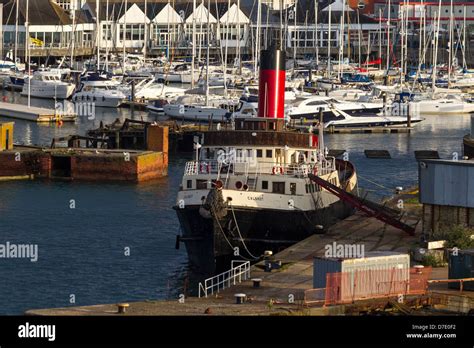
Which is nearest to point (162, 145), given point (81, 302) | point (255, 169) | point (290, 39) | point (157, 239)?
point (157, 239)

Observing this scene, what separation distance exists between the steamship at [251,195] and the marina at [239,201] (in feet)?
0.17

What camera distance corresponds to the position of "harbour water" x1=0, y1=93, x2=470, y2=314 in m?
42.9

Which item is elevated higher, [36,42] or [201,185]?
[36,42]

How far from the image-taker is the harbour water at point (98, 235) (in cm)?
4294

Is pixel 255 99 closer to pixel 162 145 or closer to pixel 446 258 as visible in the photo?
pixel 162 145

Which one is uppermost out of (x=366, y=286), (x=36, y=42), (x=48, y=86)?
(x=36, y=42)

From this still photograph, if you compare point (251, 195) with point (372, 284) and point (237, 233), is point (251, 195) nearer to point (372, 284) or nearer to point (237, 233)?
point (237, 233)

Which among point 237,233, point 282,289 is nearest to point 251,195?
point 237,233

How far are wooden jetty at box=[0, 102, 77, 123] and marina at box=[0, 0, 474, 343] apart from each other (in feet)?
0.46

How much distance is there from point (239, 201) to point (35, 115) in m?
48.4

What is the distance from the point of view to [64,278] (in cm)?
4466

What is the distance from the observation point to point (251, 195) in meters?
45.2
